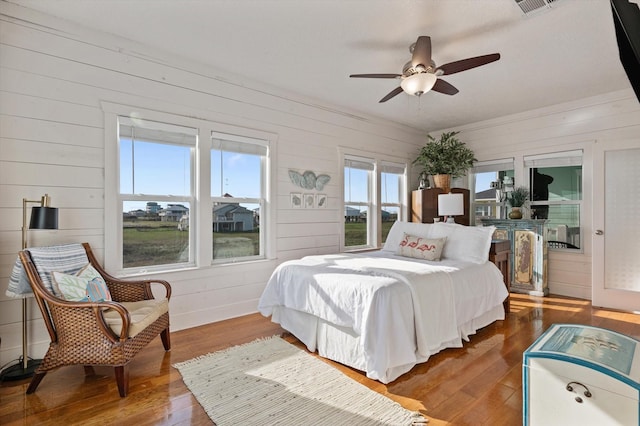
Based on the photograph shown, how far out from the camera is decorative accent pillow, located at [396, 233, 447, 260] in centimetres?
354

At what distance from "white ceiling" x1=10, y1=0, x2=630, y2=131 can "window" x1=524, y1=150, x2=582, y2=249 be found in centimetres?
103

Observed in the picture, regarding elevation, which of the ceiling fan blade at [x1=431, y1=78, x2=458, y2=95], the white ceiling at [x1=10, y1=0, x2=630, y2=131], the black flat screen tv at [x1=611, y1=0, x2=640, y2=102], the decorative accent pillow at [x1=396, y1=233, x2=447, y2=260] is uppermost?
the white ceiling at [x1=10, y1=0, x2=630, y2=131]

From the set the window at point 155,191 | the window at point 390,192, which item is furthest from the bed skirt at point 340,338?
the window at point 390,192

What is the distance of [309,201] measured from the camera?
15.0 ft

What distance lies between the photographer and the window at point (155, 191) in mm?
3260

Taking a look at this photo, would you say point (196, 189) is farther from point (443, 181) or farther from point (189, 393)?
point (443, 181)

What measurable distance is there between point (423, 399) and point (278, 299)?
1571 mm

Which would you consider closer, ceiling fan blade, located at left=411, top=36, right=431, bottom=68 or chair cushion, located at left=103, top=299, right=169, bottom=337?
chair cushion, located at left=103, top=299, right=169, bottom=337

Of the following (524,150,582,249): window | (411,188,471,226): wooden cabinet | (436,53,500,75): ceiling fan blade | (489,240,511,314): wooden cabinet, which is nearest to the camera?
(436,53,500,75): ceiling fan blade

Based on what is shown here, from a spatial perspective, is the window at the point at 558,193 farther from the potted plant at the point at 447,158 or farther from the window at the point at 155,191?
the window at the point at 155,191

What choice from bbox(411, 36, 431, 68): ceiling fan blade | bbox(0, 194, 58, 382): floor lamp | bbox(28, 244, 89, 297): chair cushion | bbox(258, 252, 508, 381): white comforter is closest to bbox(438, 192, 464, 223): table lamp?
bbox(258, 252, 508, 381): white comforter

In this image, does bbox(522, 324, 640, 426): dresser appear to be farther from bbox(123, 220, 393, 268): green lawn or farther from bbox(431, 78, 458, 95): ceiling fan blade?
bbox(123, 220, 393, 268): green lawn

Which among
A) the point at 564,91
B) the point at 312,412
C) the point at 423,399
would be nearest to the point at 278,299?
the point at 312,412

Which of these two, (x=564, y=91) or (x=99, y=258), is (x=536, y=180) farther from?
(x=99, y=258)
